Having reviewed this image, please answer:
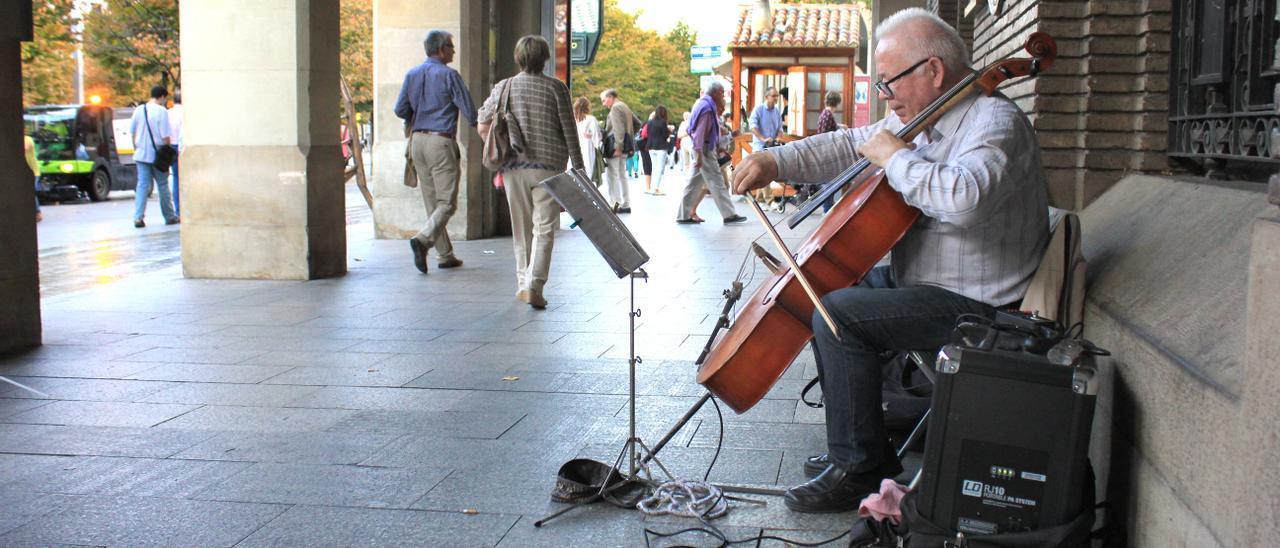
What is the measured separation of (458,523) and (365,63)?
42215 mm

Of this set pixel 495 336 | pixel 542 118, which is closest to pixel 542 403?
pixel 495 336

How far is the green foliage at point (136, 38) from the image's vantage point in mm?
33875

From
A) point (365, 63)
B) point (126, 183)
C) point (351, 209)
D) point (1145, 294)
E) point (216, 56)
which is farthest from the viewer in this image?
point (365, 63)

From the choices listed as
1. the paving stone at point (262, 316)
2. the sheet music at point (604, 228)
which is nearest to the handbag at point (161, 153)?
the paving stone at point (262, 316)

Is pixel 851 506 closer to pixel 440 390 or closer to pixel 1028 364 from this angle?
pixel 1028 364

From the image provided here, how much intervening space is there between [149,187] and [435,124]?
7.99 m

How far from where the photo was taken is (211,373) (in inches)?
249

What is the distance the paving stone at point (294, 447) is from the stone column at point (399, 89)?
8.49 meters

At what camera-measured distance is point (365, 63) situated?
1748 inches

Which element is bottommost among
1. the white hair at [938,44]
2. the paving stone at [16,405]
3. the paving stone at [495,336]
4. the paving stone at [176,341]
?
the paving stone at [16,405]

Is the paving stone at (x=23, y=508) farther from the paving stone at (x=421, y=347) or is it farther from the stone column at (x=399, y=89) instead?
the stone column at (x=399, y=89)

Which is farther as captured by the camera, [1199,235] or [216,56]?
[216,56]

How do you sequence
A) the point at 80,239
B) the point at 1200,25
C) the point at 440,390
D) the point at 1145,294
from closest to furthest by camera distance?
the point at 1145,294 < the point at 1200,25 < the point at 440,390 < the point at 80,239

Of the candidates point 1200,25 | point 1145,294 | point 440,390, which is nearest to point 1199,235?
point 1145,294
